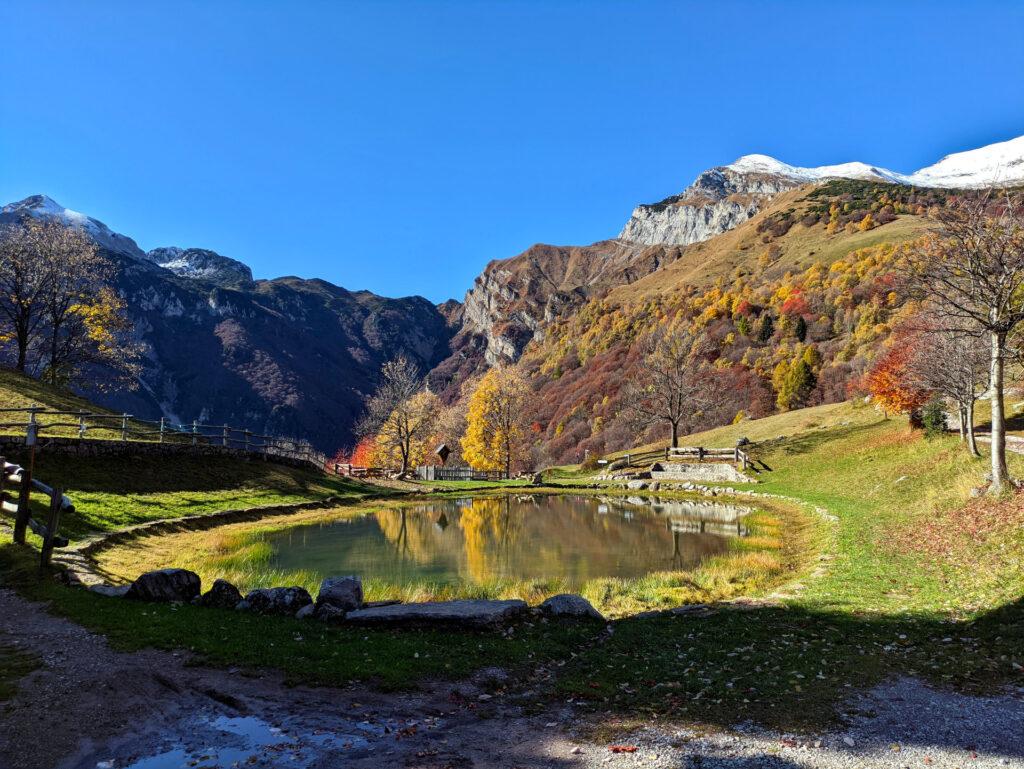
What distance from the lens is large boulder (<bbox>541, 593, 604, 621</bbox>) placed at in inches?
491

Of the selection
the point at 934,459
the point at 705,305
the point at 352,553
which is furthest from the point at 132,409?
the point at 934,459

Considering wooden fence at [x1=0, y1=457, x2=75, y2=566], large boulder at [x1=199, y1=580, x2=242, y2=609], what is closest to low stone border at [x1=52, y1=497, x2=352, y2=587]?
wooden fence at [x1=0, y1=457, x2=75, y2=566]

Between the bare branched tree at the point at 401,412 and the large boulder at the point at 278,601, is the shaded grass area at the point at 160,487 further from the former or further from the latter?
the bare branched tree at the point at 401,412

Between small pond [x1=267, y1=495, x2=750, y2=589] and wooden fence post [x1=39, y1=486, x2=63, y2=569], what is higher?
wooden fence post [x1=39, y1=486, x2=63, y2=569]

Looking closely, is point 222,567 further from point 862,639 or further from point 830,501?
point 830,501

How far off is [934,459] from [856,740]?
99.6 feet

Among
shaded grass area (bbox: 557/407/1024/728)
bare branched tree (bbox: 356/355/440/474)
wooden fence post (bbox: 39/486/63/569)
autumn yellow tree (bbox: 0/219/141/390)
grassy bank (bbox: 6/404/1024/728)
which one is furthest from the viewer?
bare branched tree (bbox: 356/355/440/474)

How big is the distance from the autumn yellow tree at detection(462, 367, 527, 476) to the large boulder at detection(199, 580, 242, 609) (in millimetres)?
55436

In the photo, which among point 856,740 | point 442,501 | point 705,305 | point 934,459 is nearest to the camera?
point 856,740

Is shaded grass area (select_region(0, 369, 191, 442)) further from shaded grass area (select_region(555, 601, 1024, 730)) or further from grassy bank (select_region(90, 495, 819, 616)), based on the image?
shaded grass area (select_region(555, 601, 1024, 730))

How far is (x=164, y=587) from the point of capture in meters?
12.3

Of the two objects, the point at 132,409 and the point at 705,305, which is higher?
the point at 705,305

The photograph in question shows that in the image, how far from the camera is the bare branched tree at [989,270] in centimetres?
1859

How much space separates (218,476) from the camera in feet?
114
